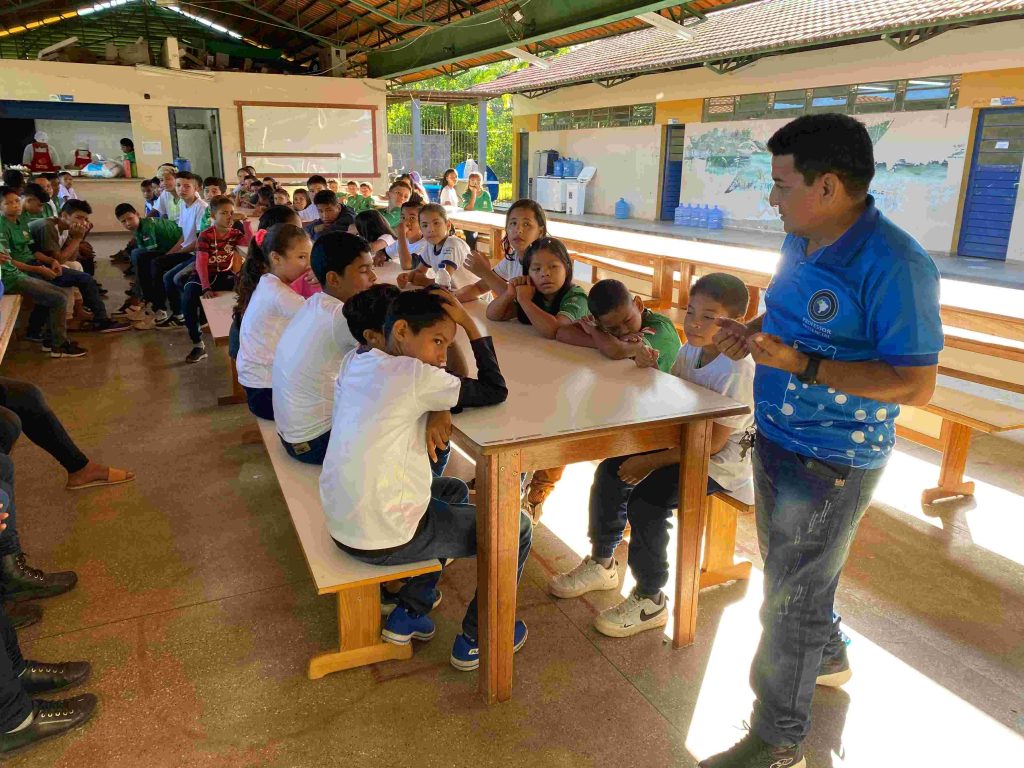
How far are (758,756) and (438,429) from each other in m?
1.01

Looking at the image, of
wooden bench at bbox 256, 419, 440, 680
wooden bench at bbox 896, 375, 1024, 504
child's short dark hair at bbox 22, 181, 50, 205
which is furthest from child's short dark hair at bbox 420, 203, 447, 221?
child's short dark hair at bbox 22, 181, 50, 205

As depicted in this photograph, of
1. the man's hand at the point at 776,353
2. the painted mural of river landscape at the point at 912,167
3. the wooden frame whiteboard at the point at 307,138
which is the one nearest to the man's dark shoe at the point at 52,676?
the man's hand at the point at 776,353

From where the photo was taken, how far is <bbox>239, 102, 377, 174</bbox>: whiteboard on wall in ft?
44.4

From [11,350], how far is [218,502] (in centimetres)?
342

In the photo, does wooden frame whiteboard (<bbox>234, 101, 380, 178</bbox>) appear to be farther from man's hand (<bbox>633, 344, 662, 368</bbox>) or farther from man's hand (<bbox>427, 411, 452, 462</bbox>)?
man's hand (<bbox>427, 411, 452, 462</bbox>)

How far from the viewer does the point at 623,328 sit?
2.49 meters

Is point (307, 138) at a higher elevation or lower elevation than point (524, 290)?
higher

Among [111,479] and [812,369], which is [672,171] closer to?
[111,479]

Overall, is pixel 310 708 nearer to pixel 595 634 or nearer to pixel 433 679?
pixel 433 679

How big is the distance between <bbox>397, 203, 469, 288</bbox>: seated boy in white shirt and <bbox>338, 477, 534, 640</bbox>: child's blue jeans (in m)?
2.08

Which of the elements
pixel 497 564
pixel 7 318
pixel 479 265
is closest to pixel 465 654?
pixel 497 564

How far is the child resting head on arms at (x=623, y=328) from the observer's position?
8.01 ft

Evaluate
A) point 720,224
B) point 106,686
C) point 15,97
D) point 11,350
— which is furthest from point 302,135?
point 106,686

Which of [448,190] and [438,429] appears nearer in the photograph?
[438,429]
